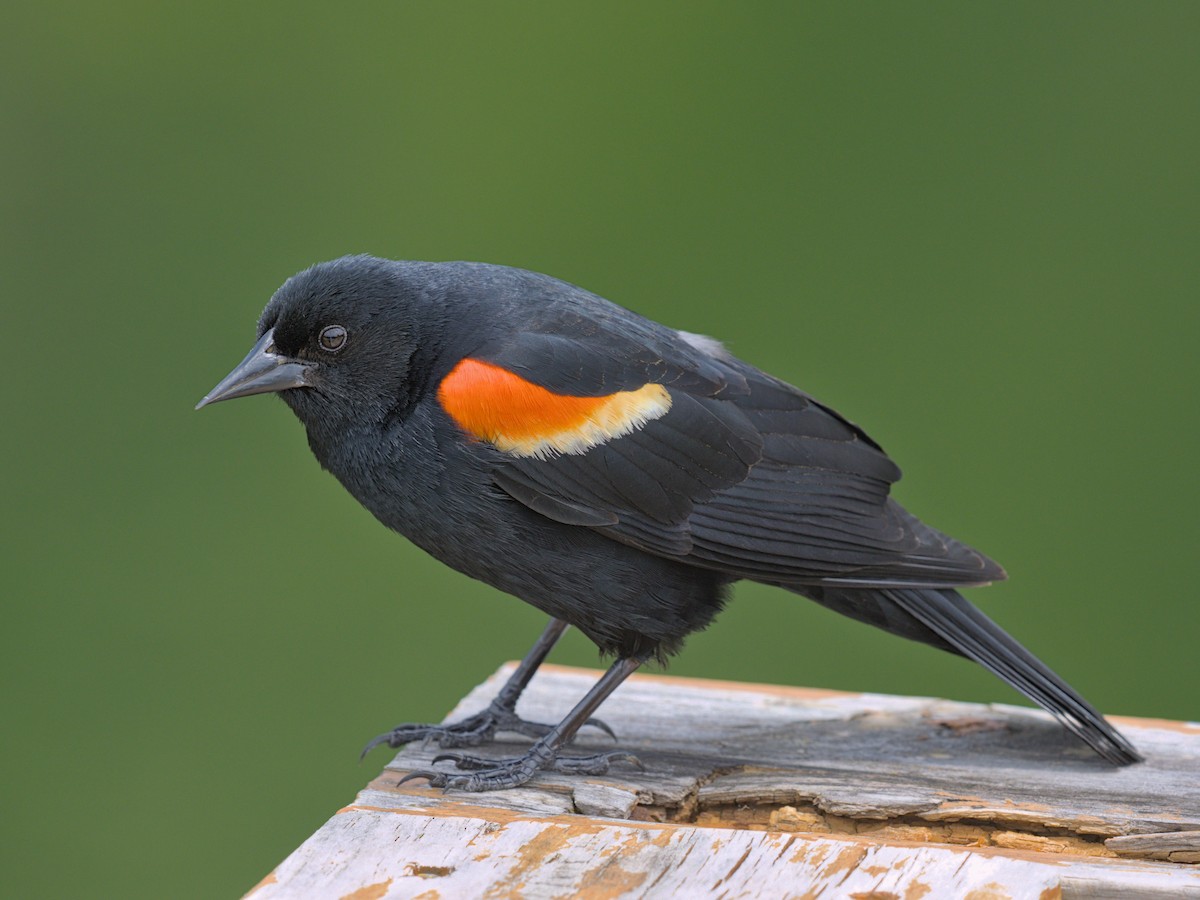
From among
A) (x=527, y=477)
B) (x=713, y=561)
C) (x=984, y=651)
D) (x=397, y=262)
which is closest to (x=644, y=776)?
(x=713, y=561)

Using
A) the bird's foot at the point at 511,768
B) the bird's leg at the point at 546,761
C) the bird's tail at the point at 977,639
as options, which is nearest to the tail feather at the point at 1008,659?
the bird's tail at the point at 977,639

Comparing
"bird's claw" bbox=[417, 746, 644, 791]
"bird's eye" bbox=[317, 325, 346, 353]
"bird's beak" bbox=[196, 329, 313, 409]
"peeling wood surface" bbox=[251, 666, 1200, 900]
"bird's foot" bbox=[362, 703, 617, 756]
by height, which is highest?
"bird's eye" bbox=[317, 325, 346, 353]

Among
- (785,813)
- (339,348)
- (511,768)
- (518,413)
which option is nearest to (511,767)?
(511,768)

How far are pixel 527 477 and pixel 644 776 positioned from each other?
791 mm

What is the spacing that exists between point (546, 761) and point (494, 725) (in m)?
0.43

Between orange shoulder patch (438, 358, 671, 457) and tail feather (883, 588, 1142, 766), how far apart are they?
982 mm

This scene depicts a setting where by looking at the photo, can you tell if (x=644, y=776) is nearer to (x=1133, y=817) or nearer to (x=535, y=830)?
(x=535, y=830)

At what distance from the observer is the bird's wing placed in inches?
134

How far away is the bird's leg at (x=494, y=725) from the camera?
12.5ft

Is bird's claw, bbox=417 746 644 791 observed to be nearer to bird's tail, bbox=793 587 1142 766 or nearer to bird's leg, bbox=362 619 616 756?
bird's leg, bbox=362 619 616 756

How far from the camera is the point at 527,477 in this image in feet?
11.1

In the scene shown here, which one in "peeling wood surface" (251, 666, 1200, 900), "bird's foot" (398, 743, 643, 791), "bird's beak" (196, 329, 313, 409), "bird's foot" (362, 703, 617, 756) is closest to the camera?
"peeling wood surface" (251, 666, 1200, 900)

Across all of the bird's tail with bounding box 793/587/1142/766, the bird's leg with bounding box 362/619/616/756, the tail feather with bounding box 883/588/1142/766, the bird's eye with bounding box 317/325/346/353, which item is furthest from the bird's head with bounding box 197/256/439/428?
the tail feather with bounding box 883/588/1142/766

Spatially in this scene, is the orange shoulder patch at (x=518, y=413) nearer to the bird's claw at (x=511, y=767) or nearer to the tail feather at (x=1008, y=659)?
the bird's claw at (x=511, y=767)
